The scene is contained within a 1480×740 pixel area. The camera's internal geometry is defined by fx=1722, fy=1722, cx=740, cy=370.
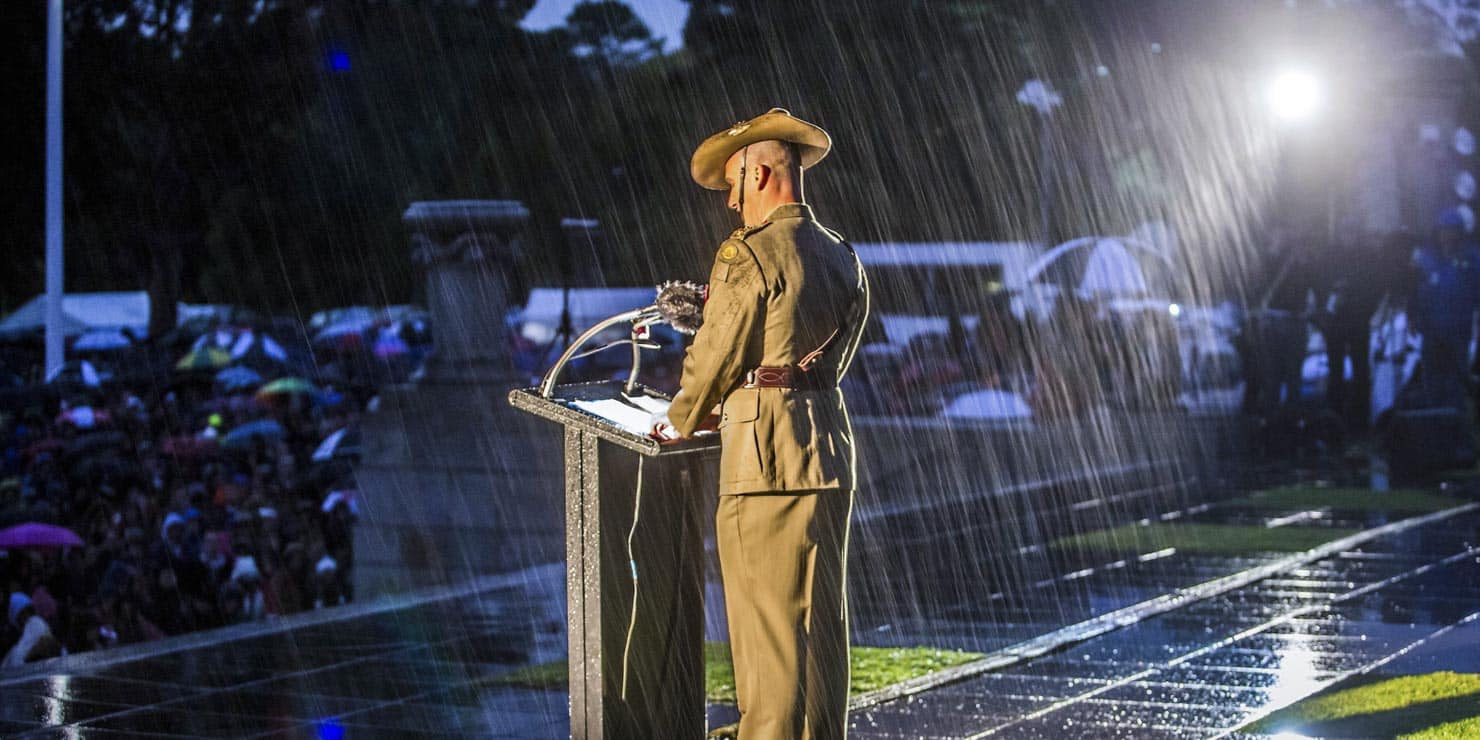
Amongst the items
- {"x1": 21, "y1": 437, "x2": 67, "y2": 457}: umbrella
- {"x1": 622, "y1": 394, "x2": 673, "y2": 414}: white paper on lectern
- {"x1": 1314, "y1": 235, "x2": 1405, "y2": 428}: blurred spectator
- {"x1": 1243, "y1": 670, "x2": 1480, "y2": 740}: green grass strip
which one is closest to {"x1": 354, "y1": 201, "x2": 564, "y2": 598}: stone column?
{"x1": 21, "y1": 437, "x2": 67, "y2": 457}: umbrella

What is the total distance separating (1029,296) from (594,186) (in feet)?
22.4

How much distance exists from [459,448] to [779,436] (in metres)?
9.35

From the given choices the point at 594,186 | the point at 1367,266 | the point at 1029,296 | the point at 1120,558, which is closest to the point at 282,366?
the point at 594,186

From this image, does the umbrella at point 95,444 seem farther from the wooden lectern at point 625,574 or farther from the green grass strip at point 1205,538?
the wooden lectern at point 625,574

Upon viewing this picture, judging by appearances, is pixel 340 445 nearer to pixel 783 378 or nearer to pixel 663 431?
pixel 663 431

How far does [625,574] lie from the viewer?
17.0ft

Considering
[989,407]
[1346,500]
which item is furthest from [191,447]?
[1346,500]

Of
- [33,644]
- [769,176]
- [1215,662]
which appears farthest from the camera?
[33,644]

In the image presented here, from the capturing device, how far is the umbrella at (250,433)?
1781 cm

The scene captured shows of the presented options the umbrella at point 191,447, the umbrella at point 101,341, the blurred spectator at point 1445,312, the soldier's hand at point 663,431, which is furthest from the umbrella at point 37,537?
the umbrella at point 101,341

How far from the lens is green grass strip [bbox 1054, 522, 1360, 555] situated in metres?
12.8

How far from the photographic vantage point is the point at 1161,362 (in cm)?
2553

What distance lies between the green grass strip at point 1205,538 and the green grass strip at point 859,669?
444cm

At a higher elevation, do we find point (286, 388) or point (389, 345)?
point (389, 345)
